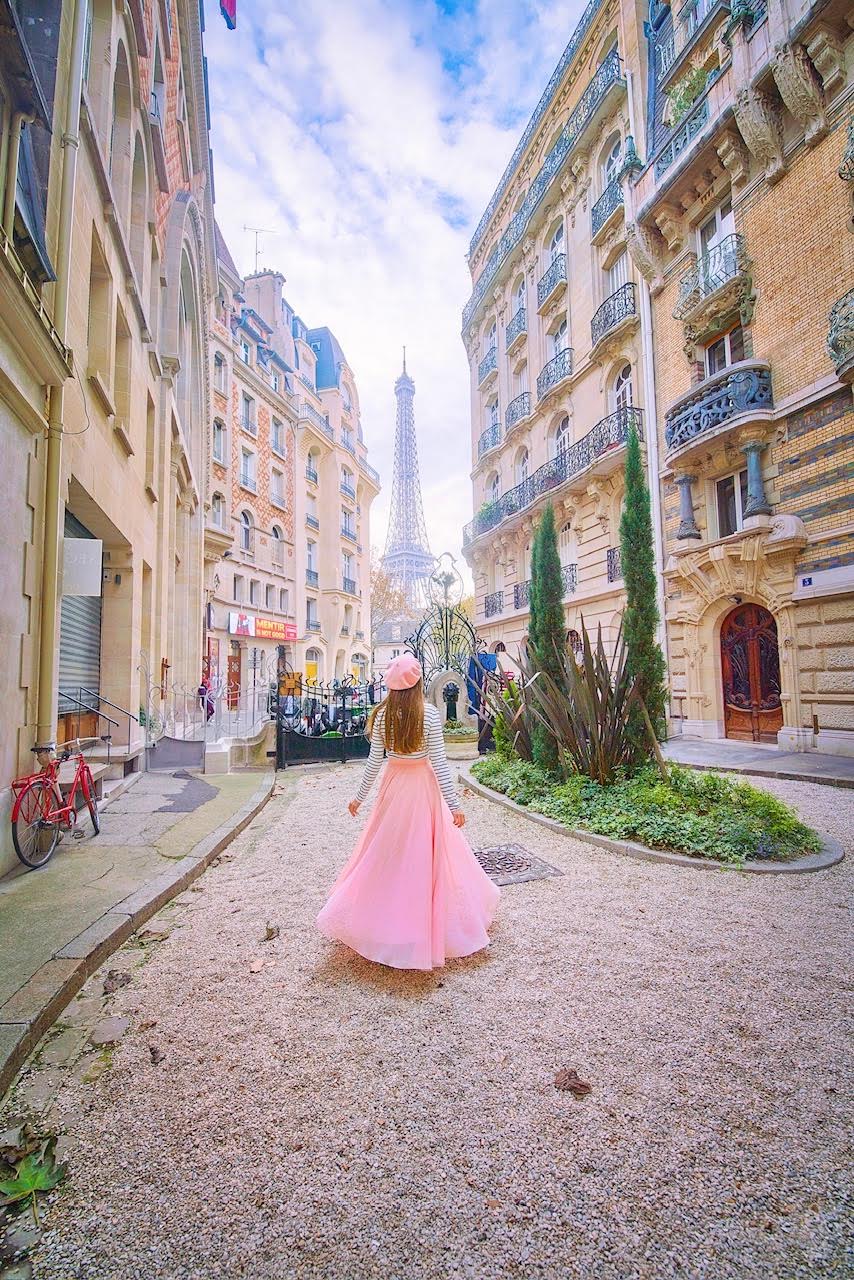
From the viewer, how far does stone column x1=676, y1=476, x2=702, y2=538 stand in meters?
13.7

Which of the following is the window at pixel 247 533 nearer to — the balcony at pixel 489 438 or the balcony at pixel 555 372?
the balcony at pixel 489 438

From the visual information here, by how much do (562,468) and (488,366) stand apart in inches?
401

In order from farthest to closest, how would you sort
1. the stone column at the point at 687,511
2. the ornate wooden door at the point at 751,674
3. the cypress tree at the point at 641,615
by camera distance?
the stone column at the point at 687,511 < the ornate wooden door at the point at 751,674 < the cypress tree at the point at 641,615

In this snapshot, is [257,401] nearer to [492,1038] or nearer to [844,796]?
[844,796]

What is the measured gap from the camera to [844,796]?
7.49 metres

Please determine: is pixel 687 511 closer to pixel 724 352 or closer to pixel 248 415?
pixel 724 352

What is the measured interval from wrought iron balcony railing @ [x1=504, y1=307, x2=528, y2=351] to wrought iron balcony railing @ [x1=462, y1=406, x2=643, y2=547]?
6313mm

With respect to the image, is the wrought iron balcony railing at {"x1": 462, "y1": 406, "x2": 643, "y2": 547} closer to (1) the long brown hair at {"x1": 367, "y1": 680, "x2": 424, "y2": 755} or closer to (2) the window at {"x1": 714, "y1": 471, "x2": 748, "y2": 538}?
(2) the window at {"x1": 714, "y1": 471, "x2": 748, "y2": 538}

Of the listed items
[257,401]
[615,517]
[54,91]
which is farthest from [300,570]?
[54,91]

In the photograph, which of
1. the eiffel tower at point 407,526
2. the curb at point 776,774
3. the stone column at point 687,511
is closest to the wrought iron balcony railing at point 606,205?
the stone column at point 687,511

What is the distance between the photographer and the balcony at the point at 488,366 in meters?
25.7

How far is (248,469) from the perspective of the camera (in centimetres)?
2800

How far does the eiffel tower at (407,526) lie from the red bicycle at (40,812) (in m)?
76.7

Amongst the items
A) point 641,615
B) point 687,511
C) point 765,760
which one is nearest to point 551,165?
point 687,511
